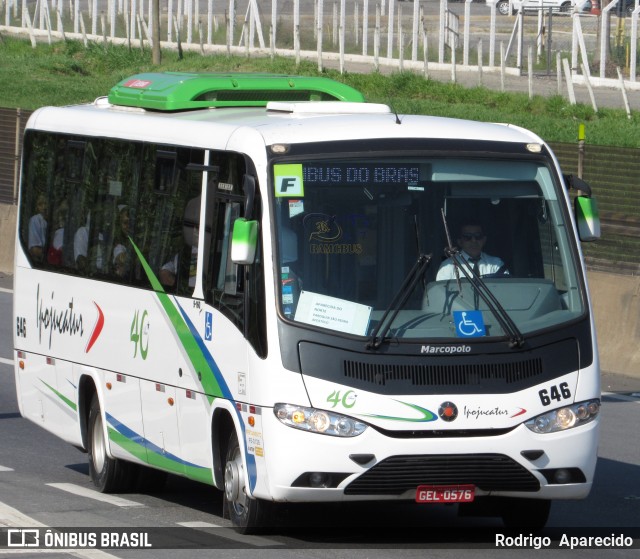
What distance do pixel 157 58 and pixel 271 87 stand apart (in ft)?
128

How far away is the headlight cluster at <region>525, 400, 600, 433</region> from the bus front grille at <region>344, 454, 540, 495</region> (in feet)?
0.85

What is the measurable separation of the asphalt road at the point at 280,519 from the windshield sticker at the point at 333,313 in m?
1.28

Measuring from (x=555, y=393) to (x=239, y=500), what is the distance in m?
2.00

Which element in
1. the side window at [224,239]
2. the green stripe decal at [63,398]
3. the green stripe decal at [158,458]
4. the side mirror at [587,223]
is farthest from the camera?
the green stripe decal at [63,398]

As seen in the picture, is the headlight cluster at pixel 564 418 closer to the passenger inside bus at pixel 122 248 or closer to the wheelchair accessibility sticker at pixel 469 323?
the wheelchair accessibility sticker at pixel 469 323

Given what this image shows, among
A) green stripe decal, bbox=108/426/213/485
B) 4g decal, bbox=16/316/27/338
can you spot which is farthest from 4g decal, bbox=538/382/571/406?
4g decal, bbox=16/316/27/338

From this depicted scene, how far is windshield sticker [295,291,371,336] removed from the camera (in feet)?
29.3

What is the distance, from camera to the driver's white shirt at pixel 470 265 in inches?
362

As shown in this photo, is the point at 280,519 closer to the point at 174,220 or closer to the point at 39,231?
the point at 174,220

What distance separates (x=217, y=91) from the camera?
1174 centimetres

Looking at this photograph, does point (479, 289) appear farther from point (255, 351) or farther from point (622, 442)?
point (622, 442)

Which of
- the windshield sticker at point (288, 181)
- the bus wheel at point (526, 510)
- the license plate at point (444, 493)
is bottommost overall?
the bus wheel at point (526, 510)

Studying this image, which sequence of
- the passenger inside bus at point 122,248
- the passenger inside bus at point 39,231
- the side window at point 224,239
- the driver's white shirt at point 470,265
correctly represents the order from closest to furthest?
the driver's white shirt at point 470,265 → the side window at point 224,239 → the passenger inside bus at point 122,248 → the passenger inside bus at point 39,231

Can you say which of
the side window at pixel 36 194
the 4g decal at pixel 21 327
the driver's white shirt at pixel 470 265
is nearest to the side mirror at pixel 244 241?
the driver's white shirt at pixel 470 265
